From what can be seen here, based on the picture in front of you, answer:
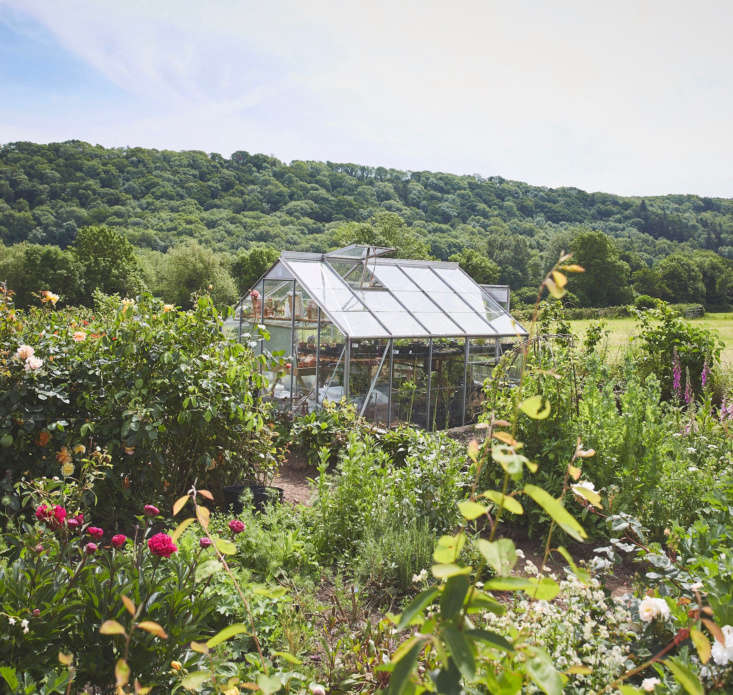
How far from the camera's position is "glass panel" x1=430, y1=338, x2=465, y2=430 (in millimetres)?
9117

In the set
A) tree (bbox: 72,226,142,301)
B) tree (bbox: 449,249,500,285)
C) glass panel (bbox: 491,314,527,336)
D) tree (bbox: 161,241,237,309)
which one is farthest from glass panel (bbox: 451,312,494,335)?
tree (bbox: 449,249,500,285)

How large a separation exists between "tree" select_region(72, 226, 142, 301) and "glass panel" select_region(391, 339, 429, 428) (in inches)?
959

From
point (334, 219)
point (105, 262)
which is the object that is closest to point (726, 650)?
point (105, 262)

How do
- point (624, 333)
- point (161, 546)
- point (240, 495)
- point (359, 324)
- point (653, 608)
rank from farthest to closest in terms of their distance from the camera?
point (624, 333) → point (359, 324) → point (240, 495) → point (161, 546) → point (653, 608)

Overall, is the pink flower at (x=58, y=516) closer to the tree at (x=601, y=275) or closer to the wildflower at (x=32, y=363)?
the wildflower at (x=32, y=363)

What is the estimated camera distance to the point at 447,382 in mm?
9281

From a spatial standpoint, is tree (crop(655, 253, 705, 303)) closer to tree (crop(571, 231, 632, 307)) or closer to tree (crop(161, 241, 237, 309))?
tree (crop(571, 231, 632, 307))

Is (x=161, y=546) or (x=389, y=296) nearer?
(x=161, y=546)

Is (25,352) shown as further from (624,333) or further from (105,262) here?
(105,262)

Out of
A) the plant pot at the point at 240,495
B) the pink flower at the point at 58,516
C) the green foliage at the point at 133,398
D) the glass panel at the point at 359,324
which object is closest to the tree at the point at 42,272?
the glass panel at the point at 359,324

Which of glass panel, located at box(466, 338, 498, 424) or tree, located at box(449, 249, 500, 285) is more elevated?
tree, located at box(449, 249, 500, 285)

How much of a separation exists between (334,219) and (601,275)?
22.8 m

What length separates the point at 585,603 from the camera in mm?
2375

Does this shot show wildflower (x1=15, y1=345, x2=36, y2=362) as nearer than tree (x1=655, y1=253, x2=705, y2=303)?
Yes
